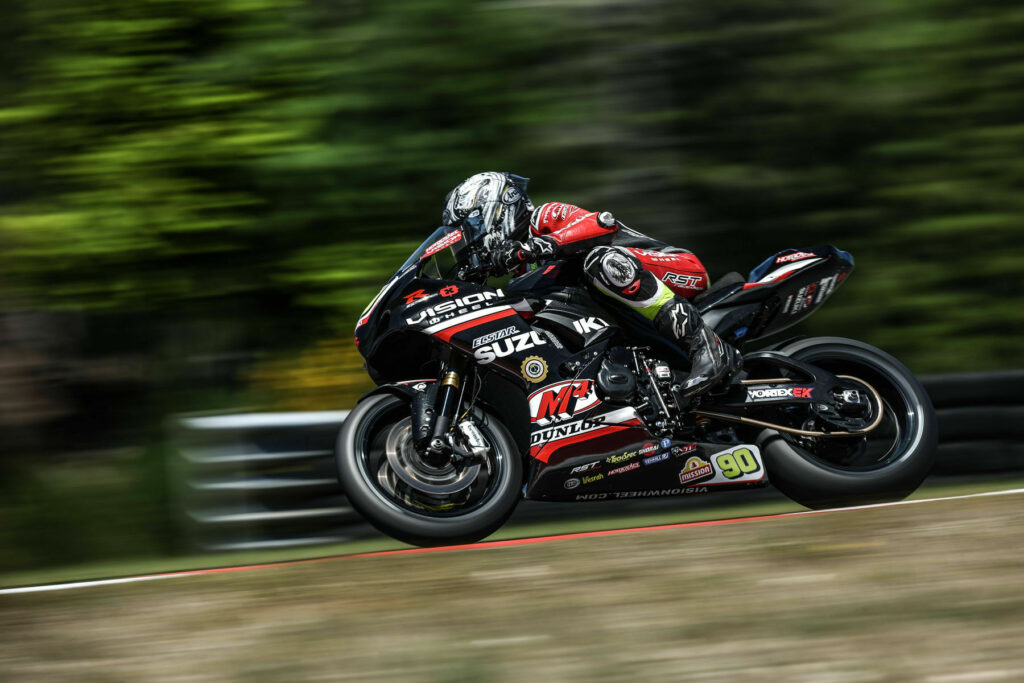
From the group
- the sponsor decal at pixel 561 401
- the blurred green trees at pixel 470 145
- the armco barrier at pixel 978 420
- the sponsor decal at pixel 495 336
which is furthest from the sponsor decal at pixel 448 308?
the armco barrier at pixel 978 420

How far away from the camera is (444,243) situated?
5.03 metres

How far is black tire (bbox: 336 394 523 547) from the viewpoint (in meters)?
4.65

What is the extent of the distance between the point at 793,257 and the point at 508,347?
1.52m

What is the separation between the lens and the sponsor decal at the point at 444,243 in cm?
498

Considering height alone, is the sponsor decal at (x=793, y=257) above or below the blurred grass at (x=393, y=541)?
above

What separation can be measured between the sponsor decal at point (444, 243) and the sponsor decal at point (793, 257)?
1.58 m

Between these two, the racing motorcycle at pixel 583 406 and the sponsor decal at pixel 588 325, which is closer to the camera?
the racing motorcycle at pixel 583 406

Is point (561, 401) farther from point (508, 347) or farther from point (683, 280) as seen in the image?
point (683, 280)

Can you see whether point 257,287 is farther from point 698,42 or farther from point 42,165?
point 698,42

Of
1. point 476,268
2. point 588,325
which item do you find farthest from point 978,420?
point 476,268

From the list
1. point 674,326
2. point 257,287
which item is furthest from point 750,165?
point 257,287

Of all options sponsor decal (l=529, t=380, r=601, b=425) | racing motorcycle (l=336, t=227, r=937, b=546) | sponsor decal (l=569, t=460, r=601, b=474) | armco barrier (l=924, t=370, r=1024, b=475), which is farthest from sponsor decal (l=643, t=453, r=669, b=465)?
armco barrier (l=924, t=370, r=1024, b=475)

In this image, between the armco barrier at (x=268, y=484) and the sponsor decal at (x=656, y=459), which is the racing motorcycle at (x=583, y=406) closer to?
the sponsor decal at (x=656, y=459)

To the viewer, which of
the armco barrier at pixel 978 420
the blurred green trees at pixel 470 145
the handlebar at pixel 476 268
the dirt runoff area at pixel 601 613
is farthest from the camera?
the blurred green trees at pixel 470 145
